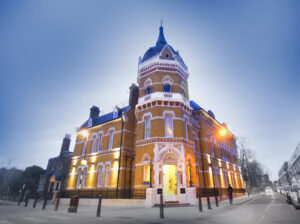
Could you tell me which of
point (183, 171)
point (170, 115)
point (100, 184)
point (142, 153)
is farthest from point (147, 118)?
point (100, 184)

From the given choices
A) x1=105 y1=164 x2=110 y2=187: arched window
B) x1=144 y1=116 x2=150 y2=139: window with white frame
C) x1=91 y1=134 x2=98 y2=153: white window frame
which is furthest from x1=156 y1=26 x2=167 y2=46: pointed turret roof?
x1=105 y1=164 x2=110 y2=187: arched window

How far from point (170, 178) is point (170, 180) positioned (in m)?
0.21

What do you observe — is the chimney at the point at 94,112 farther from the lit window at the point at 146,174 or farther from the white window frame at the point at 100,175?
the lit window at the point at 146,174

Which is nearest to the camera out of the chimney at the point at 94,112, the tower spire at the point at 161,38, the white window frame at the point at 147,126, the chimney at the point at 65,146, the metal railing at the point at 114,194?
the metal railing at the point at 114,194

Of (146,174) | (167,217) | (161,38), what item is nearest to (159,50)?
(161,38)

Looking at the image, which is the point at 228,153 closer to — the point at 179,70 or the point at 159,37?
the point at 179,70

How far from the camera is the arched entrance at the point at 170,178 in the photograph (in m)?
16.7

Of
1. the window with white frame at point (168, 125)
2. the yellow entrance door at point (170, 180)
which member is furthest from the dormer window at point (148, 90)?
the yellow entrance door at point (170, 180)

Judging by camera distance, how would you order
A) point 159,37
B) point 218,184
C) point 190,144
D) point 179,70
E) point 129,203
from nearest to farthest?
point 129,203, point 190,144, point 179,70, point 218,184, point 159,37

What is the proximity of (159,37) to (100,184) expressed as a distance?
24.3 m

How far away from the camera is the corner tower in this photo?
1692cm

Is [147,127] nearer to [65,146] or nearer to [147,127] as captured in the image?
[147,127]

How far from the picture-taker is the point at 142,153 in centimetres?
1886

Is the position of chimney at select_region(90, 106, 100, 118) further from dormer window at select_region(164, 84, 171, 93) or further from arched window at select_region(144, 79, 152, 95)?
dormer window at select_region(164, 84, 171, 93)
